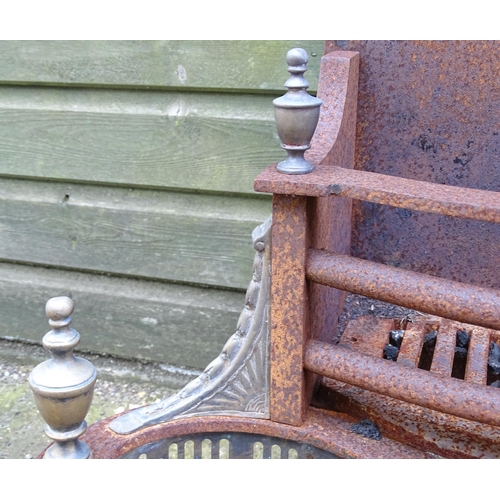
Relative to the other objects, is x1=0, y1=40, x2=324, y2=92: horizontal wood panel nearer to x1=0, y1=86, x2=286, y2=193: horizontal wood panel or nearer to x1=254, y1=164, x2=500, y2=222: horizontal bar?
x1=0, y1=86, x2=286, y2=193: horizontal wood panel

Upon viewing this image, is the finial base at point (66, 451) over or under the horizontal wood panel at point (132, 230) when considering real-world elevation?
under

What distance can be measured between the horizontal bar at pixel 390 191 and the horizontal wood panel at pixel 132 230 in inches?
30.7

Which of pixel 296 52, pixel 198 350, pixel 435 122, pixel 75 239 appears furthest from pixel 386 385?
pixel 75 239

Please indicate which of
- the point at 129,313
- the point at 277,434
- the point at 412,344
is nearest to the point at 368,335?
the point at 412,344

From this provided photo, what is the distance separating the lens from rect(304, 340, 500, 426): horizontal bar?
107 cm

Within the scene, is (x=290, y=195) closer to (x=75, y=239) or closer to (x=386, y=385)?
(x=386, y=385)

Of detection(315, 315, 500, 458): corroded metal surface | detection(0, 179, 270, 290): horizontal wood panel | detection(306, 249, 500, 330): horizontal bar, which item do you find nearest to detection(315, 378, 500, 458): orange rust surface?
detection(315, 315, 500, 458): corroded metal surface

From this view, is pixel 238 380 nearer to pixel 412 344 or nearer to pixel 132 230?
pixel 412 344

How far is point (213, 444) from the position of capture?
134 cm

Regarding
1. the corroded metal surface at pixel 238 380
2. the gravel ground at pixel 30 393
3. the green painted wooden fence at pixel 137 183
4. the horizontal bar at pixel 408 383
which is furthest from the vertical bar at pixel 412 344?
the gravel ground at pixel 30 393

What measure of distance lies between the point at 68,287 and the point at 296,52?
4.52 ft

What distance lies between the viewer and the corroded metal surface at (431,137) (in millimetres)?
1515

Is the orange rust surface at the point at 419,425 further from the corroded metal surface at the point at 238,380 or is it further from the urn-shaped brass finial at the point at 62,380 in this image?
the urn-shaped brass finial at the point at 62,380

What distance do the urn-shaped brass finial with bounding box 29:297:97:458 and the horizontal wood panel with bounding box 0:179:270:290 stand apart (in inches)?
34.8
